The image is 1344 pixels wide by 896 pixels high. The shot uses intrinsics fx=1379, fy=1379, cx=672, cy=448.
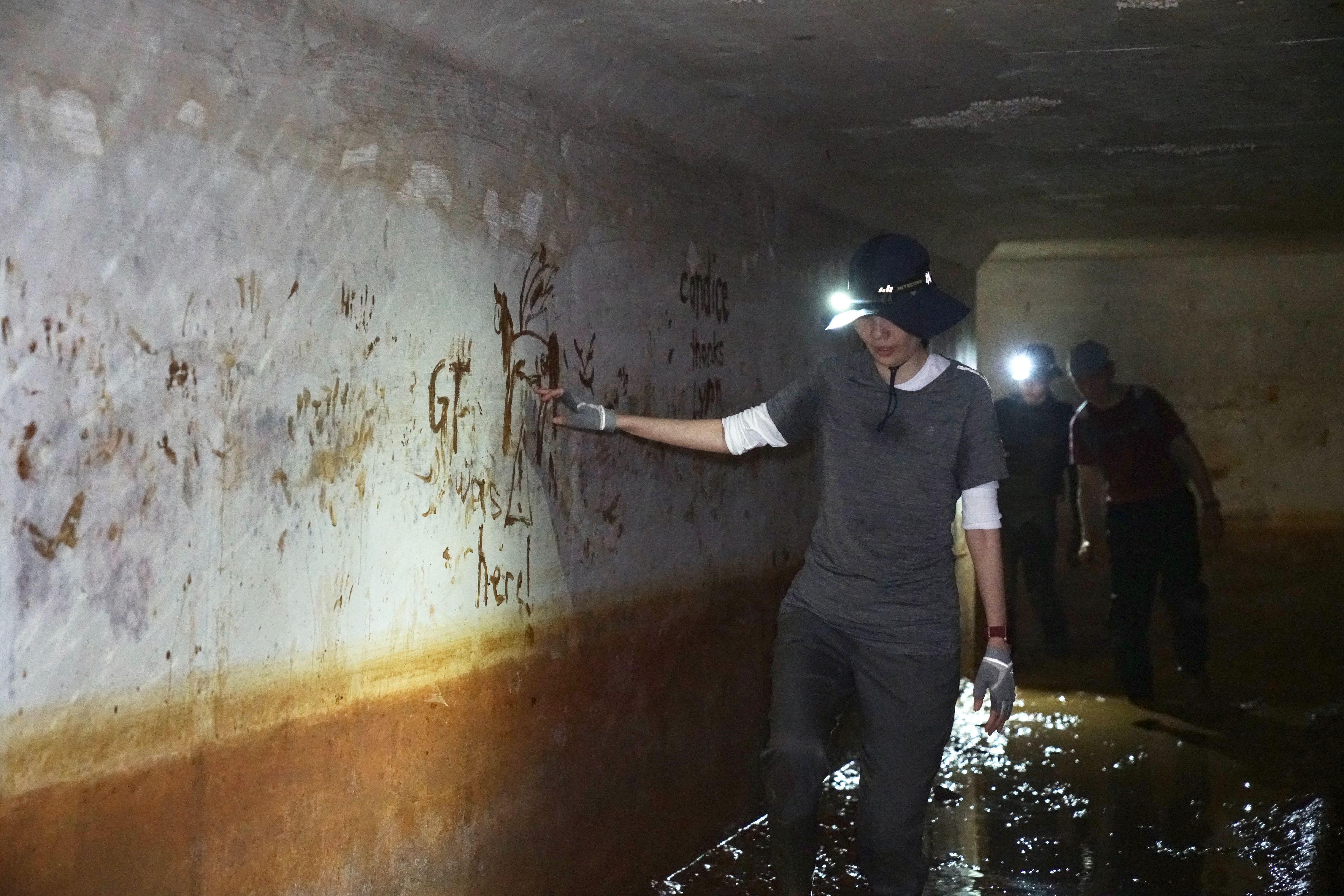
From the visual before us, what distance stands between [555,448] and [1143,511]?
4981 mm

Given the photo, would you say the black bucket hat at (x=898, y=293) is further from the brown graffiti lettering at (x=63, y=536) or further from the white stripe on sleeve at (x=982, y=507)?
the brown graffiti lettering at (x=63, y=536)

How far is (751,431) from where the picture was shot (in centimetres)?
428

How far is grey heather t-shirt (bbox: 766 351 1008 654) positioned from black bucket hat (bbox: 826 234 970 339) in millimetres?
185

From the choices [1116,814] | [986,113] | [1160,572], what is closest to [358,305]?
[986,113]

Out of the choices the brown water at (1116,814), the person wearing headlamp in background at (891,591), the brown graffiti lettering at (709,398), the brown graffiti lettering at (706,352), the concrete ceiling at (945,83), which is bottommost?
the brown water at (1116,814)

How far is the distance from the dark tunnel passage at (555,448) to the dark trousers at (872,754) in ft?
0.04

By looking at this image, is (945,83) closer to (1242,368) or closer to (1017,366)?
(1017,366)

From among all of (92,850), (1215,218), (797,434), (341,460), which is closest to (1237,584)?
(1215,218)

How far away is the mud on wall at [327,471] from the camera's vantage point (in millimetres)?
2674

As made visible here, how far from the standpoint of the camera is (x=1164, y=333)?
1114 centimetres

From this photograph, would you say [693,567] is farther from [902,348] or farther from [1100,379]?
[1100,379]

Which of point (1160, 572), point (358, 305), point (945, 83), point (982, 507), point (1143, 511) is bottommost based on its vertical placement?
point (1160, 572)

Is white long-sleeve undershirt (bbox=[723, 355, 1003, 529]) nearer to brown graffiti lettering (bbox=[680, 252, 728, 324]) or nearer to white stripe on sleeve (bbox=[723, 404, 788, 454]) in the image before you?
white stripe on sleeve (bbox=[723, 404, 788, 454])

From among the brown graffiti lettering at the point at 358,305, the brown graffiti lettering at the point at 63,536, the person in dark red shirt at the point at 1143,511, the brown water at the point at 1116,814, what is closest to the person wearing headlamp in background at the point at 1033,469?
the person in dark red shirt at the point at 1143,511
